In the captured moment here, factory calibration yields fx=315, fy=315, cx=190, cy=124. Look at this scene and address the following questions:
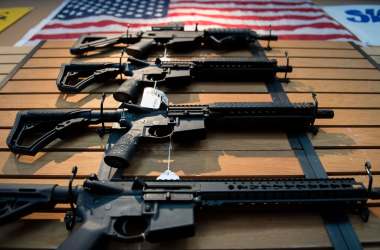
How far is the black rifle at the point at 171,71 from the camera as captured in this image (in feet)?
8.50

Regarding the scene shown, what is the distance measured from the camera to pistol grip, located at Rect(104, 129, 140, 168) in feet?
5.79

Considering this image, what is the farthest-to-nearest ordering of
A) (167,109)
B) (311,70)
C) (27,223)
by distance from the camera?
(311,70), (167,109), (27,223)

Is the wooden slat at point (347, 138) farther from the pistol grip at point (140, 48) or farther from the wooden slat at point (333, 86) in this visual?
the pistol grip at point (140, 48)

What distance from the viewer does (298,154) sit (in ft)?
6.48

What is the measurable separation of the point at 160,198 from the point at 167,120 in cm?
65

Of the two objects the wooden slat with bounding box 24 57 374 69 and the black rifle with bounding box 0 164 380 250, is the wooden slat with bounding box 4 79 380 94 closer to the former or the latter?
the wooden slat with bounding box 24 57 374 69

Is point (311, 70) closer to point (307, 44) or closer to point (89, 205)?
point (307, 44)

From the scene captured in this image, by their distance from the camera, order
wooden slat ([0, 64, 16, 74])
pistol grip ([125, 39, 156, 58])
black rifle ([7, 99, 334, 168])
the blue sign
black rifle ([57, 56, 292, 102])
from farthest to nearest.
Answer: the blue sign, pistol grip ([125, 39, 156, 58]), wooden slat ([0, 64, 16, 74]), black rifle ([57, 56, 292, 102]), black rifle ([7, 99, 334, 168])

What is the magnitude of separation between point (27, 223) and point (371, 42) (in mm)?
3778

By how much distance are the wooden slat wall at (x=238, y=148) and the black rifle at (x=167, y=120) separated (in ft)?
0.29

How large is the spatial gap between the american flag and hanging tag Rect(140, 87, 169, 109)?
5.90ft

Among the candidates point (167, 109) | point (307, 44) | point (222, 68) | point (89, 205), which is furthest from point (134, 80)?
point (307, 44)

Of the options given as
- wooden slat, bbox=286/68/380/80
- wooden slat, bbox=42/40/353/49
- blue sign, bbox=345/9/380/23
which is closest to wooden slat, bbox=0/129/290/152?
wooden slat, bbox=286/68/380/80

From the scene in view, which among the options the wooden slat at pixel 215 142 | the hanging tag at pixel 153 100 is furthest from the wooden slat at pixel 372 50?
the hanging tag at pixel 153 100
